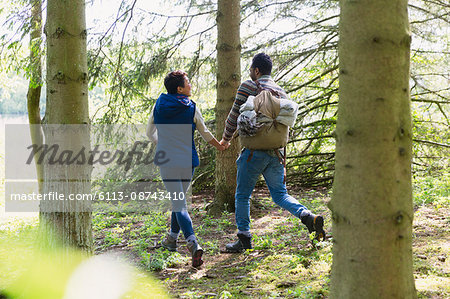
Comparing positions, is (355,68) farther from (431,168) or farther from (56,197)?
(431,168)

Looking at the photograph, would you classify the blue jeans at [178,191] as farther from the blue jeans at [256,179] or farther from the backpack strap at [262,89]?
the backpack strap at [262,89]

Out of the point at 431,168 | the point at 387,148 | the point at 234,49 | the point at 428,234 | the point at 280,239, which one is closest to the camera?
the point at 387,148

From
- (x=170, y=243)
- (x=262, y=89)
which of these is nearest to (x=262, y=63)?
(x=262, y=89)

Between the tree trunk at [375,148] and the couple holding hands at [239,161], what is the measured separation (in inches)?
82.2

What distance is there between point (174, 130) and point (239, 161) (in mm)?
771

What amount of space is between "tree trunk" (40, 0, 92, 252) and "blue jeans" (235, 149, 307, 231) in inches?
63.4

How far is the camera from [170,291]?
3406 mm

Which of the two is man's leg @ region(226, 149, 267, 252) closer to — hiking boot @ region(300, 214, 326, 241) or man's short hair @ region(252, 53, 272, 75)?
hiking boot @ region(300, 214, 326, 241)

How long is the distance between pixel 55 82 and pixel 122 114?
389 centimetres

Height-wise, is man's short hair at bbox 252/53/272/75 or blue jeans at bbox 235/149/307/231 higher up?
man's short hair at bbox 252/53/272/75

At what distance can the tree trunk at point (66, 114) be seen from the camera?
334cm

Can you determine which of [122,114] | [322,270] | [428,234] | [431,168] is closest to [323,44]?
[431,168]

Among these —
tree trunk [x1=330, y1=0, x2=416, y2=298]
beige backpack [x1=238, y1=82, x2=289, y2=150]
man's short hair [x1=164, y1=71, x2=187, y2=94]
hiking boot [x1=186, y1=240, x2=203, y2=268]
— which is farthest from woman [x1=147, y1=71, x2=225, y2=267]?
tree trunk [x1=330, y1=0, x2=416, y2=298]

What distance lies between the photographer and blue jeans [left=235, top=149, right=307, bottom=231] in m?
4.21
